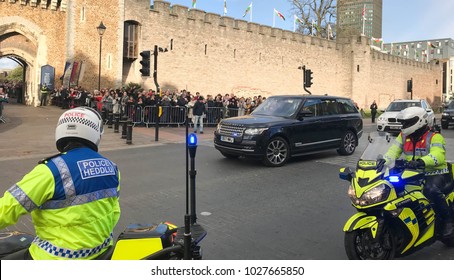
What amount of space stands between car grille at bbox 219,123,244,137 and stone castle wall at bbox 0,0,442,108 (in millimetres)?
19807

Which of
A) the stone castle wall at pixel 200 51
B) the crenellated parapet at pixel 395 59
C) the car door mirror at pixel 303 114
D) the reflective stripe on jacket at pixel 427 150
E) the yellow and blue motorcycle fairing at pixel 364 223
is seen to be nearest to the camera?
the yellow and blue motorcycle fairing at pixel 364 223

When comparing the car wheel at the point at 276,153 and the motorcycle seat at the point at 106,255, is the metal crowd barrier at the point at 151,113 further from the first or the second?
the motorcycle seat at the point at 106,255

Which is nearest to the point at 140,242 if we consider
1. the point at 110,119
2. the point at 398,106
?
the point at 110,119

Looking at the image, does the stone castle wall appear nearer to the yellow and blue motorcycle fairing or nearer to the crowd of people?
the crowd of people

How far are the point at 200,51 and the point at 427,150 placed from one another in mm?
29976

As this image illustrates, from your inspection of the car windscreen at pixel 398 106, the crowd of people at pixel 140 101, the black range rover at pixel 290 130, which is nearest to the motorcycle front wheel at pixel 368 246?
the black range rover at pixel 290 130

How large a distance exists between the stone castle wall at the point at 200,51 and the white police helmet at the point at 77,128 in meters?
26.7

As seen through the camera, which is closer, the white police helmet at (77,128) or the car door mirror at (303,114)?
the white police helmet at (77,128)

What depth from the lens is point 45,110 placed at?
2452 cm

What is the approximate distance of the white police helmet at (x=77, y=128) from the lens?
2.47m

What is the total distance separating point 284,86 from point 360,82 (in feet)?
37.6

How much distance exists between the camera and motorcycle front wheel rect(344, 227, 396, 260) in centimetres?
402

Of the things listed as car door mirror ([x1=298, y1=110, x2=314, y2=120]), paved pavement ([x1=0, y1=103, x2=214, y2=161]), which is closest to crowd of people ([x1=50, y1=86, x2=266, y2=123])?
paved pavement ([x1=0, y1=103, x2=214, y2=161])

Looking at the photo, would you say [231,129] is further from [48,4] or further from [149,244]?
[48,4]
